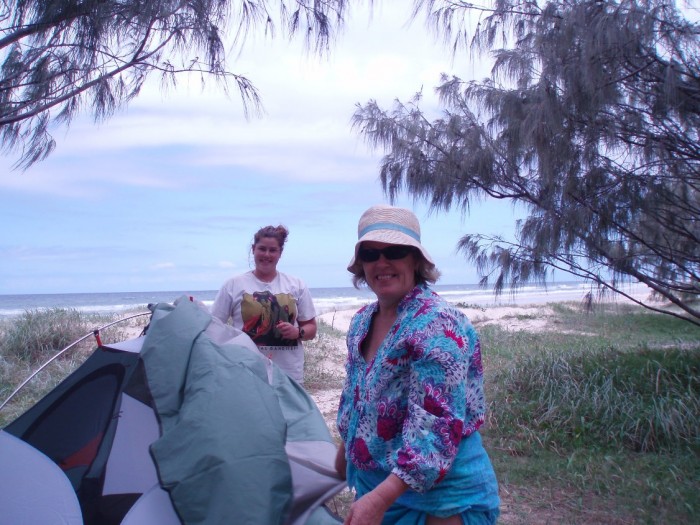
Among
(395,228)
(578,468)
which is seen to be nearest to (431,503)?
(395,228)

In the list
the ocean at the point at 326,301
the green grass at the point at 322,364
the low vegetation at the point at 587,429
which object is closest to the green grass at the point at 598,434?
the low vegetation at the point at 587,429

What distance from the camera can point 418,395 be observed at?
64.2 inches

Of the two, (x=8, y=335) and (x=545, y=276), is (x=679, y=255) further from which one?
(x=8, y=335)

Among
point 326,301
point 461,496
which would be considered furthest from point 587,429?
point 326,301

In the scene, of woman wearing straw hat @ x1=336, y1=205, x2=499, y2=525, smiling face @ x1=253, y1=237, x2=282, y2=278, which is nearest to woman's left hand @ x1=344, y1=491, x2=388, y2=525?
woman wearing straw hat @ x1=336, y1=205, x2=499, y2=525

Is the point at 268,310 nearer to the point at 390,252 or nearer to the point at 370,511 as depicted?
the point at 390,252

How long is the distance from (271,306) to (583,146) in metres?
2.70

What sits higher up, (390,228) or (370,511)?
(390,228)

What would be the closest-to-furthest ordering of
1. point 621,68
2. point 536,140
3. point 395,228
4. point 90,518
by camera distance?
point 395,228 < point 90,518 < point 621,68 < point 536,140

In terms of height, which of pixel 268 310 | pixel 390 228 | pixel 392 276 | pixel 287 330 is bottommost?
pixel 287 330

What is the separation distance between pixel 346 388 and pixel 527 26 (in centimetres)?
375

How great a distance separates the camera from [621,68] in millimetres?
4258

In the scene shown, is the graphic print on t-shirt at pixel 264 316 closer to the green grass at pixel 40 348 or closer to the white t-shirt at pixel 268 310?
the white t-shirt at pixel 268 310

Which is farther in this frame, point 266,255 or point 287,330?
point 266,255
